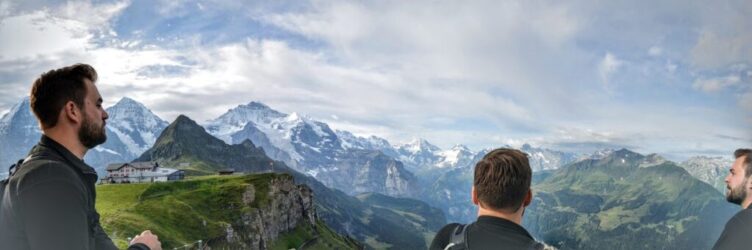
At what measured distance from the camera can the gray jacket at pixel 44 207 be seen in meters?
4.39

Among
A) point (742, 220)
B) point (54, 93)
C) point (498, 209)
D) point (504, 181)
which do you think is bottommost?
point (742, 220)

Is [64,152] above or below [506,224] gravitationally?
above

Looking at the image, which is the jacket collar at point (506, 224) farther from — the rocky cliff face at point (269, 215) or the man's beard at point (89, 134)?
the rocky cliff face at point (269, 215)

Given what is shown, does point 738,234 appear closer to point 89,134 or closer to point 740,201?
point 740,201

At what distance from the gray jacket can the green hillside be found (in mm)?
68598

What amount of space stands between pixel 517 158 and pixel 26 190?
4.44 metres

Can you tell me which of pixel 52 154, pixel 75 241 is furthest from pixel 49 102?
pixel 75 241

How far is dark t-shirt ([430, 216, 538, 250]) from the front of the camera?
5.08 m

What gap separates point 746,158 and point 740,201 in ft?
2.58

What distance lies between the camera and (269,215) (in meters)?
144

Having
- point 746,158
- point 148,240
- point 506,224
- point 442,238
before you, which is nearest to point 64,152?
point 148,240

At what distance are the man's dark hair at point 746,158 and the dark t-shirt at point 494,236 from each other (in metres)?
5.81

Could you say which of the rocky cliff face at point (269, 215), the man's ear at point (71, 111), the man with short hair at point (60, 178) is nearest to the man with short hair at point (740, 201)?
the man with short hair at point (60, 178)

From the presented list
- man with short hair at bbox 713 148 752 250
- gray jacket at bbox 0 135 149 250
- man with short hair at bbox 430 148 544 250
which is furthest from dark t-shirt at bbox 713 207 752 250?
gray jacket at bbox 0 135 149 250
